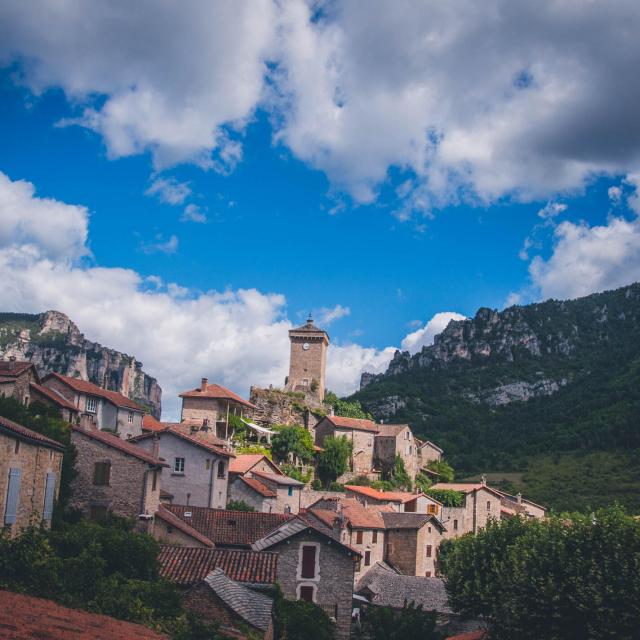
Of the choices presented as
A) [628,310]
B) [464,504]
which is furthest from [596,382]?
[464,504]

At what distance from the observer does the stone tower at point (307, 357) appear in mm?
105188

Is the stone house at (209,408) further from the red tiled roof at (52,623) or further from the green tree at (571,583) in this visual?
the red tiled roof at (52,623)

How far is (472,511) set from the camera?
7788cm

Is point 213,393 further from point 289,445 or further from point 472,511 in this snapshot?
point 472,511

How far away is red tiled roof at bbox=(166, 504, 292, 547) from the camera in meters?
42.8

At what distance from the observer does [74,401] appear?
54.1m

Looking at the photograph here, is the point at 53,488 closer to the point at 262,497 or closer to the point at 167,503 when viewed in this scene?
the point at 167,503

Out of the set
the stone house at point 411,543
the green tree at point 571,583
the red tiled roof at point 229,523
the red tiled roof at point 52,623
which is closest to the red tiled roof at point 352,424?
the stone house at point 411,543

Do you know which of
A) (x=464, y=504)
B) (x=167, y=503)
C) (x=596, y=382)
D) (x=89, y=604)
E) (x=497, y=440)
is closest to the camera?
(x=89, y=604)

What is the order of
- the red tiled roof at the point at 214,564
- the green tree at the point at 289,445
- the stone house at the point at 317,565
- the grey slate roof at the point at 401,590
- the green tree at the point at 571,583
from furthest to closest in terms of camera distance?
the green tree at the point at 289,445 < the grey slate roof at the point at 401,590 < the stone house at the point at 317,565 < the red tiled roof at the point at 214,564 < the green tree at the point at 571,583

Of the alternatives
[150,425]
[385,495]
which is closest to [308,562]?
[150,425]

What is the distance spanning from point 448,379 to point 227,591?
17671 cm

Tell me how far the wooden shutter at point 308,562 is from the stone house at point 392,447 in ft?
164

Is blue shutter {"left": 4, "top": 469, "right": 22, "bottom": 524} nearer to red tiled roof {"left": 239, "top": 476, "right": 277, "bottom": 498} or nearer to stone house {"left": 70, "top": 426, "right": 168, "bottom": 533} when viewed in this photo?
stone house {"left": 70, "top": 426, "right": 168, "bottom": 533}
